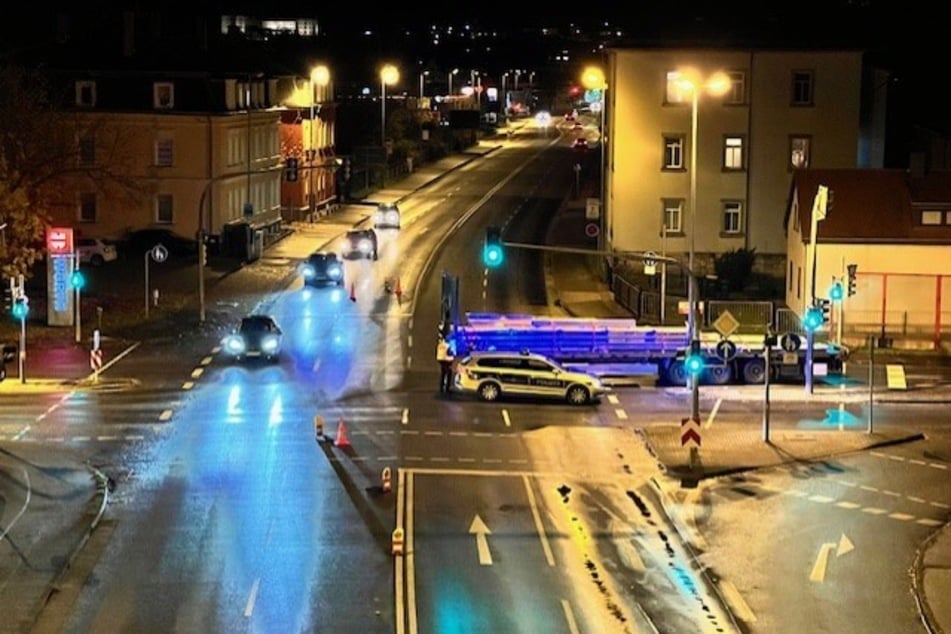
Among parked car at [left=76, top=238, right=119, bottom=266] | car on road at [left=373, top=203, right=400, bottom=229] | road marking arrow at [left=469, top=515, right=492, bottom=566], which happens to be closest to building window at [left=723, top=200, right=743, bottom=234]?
car on road at [left=373, top=203, right=400, bottom=229]

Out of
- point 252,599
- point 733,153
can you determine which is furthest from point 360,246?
point 252,599

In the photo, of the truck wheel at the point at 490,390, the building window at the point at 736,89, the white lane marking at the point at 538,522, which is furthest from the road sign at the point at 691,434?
the building window at the point at 736,89

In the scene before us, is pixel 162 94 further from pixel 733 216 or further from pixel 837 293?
pixel 837 293

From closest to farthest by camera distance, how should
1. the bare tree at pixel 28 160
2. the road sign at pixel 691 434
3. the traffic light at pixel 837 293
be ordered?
the road sign at pixel 691 434 < the traffic light at pixel 837 293 < the bare tree at pixel 28 160

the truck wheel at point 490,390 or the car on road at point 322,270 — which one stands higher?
the car on road at point 322,270

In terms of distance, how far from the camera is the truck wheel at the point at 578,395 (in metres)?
44.7

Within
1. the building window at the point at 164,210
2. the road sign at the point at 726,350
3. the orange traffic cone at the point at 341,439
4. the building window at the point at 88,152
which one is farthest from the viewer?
the building window at the point at 164,210

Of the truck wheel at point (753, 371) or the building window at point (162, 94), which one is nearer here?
the truck wheel at point (753, 371)

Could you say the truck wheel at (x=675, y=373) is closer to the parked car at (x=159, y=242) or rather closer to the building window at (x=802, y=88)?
the building window at (x=802, y=88)

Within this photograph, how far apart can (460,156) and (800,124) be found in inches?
Result: 2670

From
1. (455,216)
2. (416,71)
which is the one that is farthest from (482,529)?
(416,71)

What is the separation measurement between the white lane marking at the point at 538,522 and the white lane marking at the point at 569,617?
244 centimetres

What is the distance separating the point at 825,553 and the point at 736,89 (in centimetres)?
4368

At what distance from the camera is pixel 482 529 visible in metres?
30.4
